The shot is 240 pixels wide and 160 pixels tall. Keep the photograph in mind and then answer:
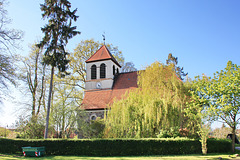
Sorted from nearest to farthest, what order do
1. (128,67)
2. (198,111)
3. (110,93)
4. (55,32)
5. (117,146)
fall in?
(117,146)
(198,111)
(55,32)
(110,93)
(128,67)

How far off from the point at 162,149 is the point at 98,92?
13.6 meters

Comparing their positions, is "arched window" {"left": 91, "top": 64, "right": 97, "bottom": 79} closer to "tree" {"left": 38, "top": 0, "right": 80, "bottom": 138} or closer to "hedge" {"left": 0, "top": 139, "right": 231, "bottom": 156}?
"tree" {"left": 38, "top": 0, "right": 80, "bottom": 138}

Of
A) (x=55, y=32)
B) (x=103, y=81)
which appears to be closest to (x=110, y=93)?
(x=103, y=81)

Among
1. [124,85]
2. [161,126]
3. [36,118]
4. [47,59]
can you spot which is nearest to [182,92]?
[161,126]

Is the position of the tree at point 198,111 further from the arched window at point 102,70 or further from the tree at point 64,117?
the arched window at point 102,70

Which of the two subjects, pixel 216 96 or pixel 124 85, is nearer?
pixel 216 96

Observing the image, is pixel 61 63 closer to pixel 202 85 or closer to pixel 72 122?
pixel 72 122

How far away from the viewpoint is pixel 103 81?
25.3 meters

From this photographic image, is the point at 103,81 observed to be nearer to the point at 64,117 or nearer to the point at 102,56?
the point at 102,56

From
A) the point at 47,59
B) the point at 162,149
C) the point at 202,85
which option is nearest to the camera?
the point at 162,149

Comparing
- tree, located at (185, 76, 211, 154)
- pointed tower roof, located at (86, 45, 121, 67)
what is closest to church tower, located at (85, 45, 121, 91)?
pointed tower roof, located at (86, 45, 121, 67)

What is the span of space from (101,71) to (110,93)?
356 centimetres

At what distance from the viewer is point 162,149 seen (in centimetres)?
1241

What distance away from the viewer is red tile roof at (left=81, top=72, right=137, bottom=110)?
2261 centimetres
